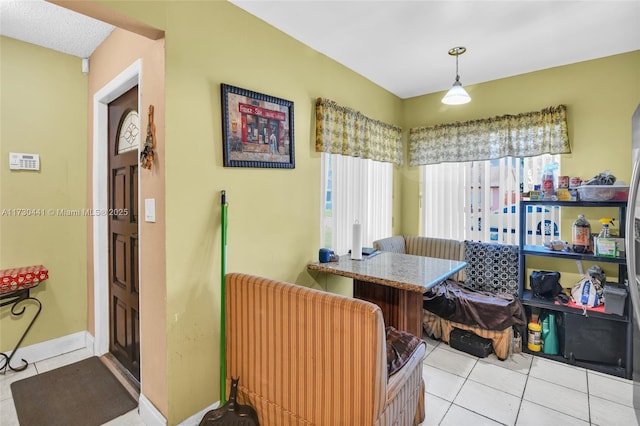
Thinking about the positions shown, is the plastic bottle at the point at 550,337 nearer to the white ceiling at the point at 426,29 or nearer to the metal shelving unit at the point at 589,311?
the metal shelving unit at the point at 589,311

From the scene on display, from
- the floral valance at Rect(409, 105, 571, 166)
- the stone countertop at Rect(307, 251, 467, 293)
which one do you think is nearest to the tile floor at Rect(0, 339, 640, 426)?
the stone countertop at Rect(307, 251, 467, 293)

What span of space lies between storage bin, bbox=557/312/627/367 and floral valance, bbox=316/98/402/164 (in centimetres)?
229

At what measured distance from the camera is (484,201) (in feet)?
11.6

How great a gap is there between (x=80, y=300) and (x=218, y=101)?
91.9 inches

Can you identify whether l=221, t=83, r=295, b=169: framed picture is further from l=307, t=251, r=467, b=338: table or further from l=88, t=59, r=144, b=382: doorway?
l=88, t=59, r=144, b=382: doorway

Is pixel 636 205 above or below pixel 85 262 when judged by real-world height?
above

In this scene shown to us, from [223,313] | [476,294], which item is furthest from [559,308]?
[223,313]

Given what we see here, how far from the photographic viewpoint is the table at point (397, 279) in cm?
211

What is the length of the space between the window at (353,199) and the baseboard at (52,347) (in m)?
2.38

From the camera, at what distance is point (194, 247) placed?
1908mm

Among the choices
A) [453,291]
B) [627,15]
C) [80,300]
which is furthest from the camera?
[453,291]

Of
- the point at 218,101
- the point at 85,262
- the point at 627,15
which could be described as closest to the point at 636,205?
the point at 627,15

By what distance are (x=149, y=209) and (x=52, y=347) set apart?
76.0 inches

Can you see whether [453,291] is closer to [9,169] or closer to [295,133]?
[295,133]
